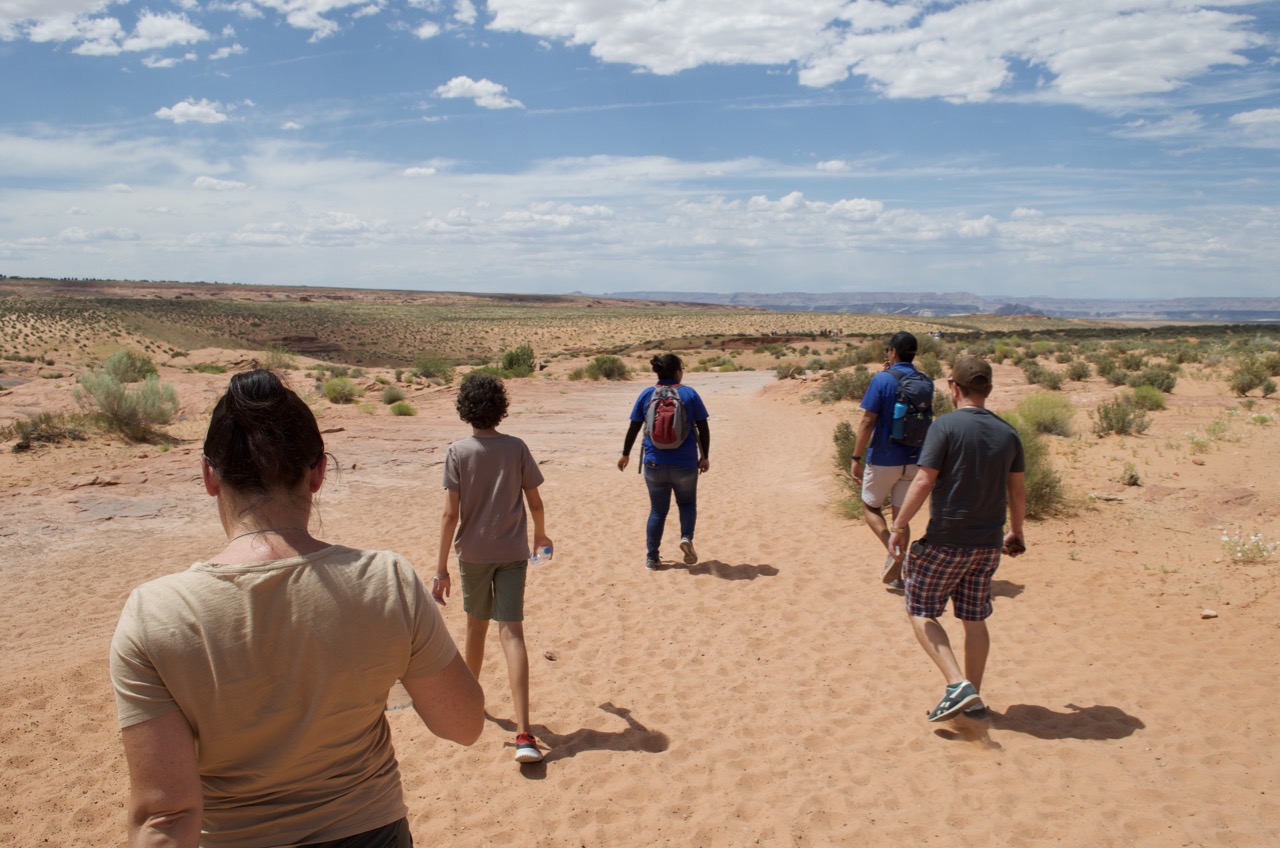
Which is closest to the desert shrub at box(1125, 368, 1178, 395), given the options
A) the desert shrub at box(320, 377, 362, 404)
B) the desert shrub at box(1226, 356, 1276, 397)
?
the desert shrub at box(1226, 356, 1276, 397)

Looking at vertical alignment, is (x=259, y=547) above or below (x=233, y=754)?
above

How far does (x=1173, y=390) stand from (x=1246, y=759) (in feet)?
52.9

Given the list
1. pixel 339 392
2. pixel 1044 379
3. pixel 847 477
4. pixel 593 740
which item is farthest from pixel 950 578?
pixel 339 392

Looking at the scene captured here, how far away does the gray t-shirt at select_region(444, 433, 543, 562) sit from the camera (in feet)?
13.6

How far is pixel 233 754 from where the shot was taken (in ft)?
5.38

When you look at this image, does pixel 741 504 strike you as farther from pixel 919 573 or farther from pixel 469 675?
pixel 469 675

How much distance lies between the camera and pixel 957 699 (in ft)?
13.6

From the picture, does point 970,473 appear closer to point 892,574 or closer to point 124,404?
point 892,574

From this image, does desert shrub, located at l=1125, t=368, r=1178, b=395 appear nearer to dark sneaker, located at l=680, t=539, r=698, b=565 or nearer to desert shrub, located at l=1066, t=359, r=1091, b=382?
desert shrub, located at l=1066, t=359, r=1091, b=382

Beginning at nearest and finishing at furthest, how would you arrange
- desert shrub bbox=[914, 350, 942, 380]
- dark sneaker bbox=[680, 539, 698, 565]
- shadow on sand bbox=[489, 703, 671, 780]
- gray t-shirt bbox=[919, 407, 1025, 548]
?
gray t-shirt bbox=[919, 407, 1025, 548], shadow on sand bbox=[489, 703, 671, 780], dark sneaker bbox=[680, 539, 698, 565], desert shrub bbox=[914, 350, 942, 380]

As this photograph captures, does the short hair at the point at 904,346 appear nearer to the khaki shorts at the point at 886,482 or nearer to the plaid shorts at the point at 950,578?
the khaki shorts at the point at 886,482

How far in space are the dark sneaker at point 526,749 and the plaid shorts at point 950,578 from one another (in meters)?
1.97

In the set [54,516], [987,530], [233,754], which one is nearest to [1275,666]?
[987,530]

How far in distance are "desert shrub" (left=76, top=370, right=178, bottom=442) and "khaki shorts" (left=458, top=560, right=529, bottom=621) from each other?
13.4 metres
